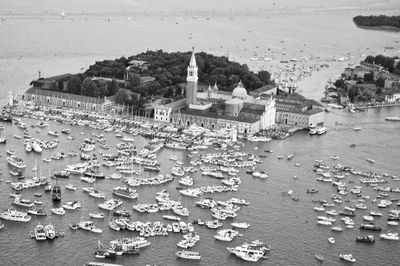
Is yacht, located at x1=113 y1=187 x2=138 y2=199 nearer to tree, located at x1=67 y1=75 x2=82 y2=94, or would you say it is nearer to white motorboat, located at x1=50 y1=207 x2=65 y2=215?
white motorboat, located at x1=50 y1=207 x2=65 y2=215

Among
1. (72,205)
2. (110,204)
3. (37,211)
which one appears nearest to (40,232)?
(37,211)

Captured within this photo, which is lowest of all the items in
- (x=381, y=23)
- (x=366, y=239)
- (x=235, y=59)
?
(x=366, y=239)

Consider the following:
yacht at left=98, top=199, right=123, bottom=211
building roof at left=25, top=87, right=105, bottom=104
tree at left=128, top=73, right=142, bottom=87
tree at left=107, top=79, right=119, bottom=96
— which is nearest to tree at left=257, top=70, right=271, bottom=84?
tree at left=128, top=73, right=142, bottom=87

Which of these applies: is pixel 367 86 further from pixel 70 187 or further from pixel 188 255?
pixel 188 255

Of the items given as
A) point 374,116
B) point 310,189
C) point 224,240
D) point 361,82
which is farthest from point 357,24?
point 224,240

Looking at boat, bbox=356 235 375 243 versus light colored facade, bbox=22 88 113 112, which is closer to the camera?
boat, bbox=356 235 375 243

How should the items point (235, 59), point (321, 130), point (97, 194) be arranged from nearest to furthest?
point (97, 194)
point (321, 130)
point (235, 59)

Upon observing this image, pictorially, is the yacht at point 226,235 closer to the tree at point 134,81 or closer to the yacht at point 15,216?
the yacht at point 15,216
